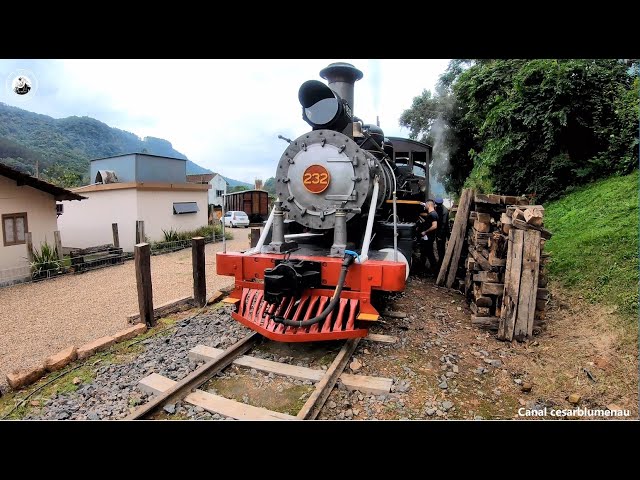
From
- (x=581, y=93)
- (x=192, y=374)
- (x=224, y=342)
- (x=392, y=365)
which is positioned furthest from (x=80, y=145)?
(x=581, y=93)

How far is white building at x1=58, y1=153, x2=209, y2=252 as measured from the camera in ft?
44.3

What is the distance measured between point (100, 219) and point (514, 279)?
46.4 feet

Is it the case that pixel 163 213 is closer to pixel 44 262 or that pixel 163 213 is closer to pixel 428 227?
pixel 44 262

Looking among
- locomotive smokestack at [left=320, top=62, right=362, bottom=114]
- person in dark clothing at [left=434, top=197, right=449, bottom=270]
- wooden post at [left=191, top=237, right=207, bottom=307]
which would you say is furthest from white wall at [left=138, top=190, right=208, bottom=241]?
person in dark clothing at [left=434, top=197, right=449, bottom=270]

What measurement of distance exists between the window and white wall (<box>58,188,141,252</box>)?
3454 millimetres

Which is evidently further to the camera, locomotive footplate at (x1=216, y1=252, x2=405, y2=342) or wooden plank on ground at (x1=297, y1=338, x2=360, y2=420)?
locomotive footplate at (x1=216, y1=252, x2=405, y2=342)

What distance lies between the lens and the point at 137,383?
11.1ft

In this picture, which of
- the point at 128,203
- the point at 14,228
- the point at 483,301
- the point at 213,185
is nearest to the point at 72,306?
the point at 14,228

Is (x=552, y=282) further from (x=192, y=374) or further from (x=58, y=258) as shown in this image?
(x=58, y=258)

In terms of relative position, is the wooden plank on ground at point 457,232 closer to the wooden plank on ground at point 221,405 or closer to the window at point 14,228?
the wooden plank on ground at point 221,405

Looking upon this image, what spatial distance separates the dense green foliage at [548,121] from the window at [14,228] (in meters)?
12.2

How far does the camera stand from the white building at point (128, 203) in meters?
13.5

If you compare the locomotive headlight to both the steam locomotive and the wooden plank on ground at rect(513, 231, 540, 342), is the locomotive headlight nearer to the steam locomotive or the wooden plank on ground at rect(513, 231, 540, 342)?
the steam locomotive

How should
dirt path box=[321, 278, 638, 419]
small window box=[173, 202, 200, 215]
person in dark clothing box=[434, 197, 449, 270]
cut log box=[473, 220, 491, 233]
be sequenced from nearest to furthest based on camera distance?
1. dirt path box=[321, 278, 638, 419]
2. cut log box=[473, 220, 491, 233]
3. person in dark clothing box=[434, 197, 449, 270]
4. small window box=[173, 202, 200, 215]
